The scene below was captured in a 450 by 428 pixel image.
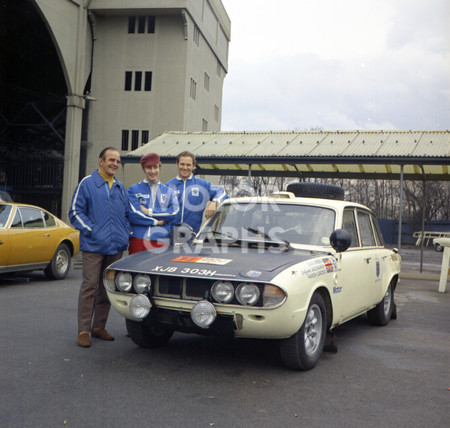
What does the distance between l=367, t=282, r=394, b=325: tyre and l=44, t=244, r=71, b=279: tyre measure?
21.8 ft

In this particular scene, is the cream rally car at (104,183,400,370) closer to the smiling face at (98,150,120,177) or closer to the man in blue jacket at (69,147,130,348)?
the man in blue jacket at (69,147,130,348)

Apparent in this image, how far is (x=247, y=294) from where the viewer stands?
4.41 meters

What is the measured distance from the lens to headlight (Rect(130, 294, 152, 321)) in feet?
15.2

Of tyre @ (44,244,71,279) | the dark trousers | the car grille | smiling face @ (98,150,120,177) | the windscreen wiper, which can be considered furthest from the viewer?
tyre @ (44,244,71,279)

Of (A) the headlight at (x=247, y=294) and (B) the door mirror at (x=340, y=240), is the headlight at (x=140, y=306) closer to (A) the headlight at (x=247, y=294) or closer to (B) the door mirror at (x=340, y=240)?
(A) the headlight at (x=247, y=294)

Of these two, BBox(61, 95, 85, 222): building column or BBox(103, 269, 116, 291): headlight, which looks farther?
BBox(61, 95, 85, 222): building column

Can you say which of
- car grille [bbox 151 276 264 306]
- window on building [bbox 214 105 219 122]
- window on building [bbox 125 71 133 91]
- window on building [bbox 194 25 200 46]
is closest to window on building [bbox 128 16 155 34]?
window on building [bbox 125 71 133 91]

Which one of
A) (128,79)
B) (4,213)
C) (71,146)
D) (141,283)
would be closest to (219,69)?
(128,79)

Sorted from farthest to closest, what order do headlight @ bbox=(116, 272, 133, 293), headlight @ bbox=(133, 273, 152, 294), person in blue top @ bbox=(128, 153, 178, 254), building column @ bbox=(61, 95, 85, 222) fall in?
building column @ bbox=(61, 95, 85, 222) → person in blue top @ bbox=(128, 153, 178, 254) → headlight @ bbox=(116, 272, 133, 293) → headlight @ bbox=(133, 273, 152, 294)

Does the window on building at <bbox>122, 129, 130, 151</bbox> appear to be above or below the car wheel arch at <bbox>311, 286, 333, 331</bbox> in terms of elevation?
above

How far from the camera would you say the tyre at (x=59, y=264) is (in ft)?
35.8

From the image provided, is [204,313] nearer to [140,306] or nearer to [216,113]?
[140,306]

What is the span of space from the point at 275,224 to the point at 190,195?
1.24m

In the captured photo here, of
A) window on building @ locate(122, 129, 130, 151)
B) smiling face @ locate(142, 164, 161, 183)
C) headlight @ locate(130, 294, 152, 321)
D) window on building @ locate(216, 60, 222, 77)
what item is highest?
window on building @ locate(216, 60, 222, 77)
